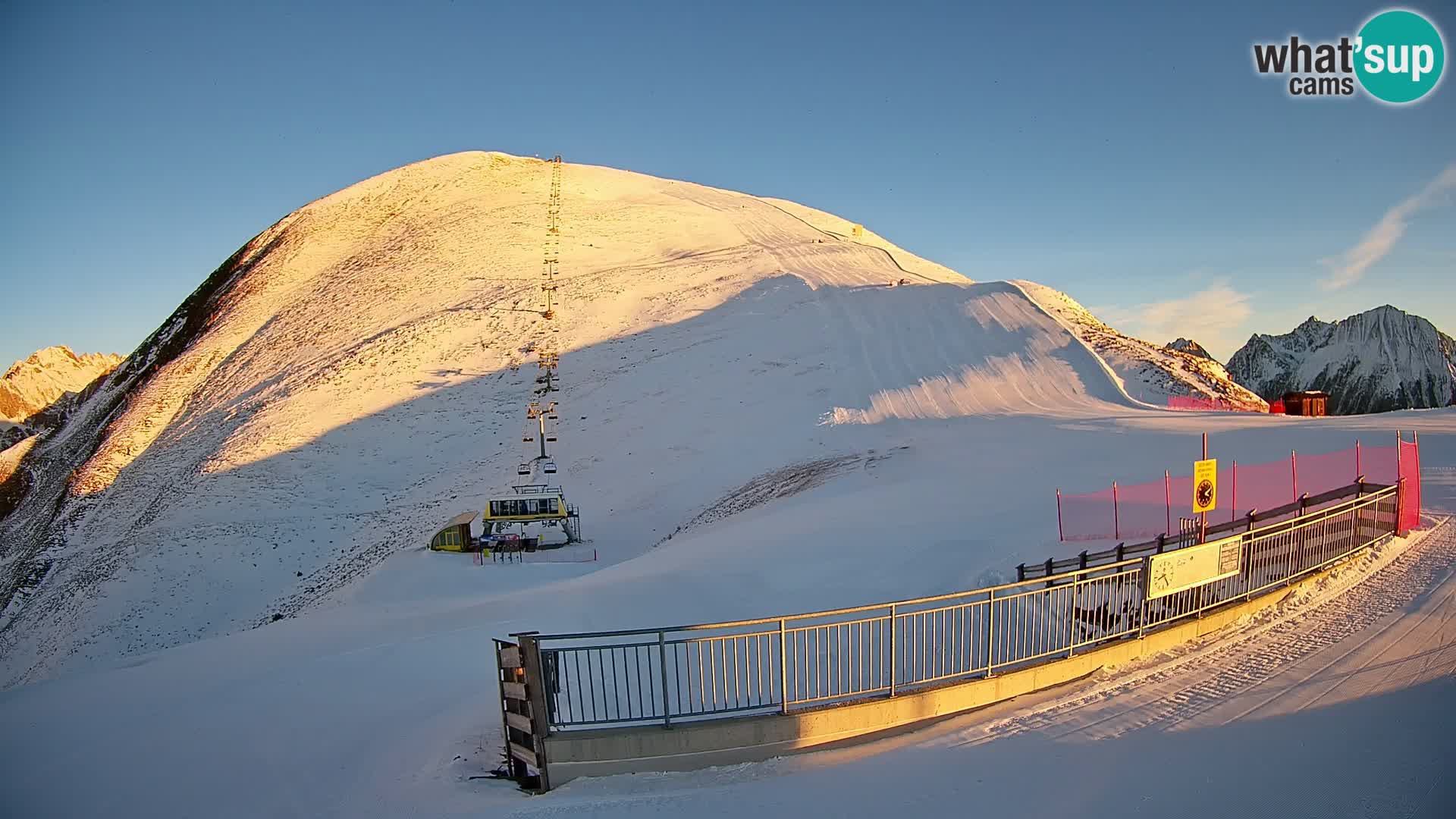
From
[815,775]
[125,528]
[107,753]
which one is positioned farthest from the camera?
[125,528]

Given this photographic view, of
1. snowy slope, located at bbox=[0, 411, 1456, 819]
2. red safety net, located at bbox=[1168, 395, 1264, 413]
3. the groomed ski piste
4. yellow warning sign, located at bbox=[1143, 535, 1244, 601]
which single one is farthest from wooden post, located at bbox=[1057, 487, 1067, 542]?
red safety net, located at bbox=[1168, 395, 1264, 413]

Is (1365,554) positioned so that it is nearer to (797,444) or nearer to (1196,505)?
(1196,505)

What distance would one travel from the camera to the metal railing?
8188mm

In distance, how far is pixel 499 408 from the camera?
139ft

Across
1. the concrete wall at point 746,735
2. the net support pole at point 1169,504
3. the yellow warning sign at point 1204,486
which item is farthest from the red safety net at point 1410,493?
the concrete wall at point 746,735

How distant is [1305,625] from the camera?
927cm

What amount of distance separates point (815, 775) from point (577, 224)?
64.3 m

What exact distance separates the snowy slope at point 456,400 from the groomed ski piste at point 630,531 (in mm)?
266

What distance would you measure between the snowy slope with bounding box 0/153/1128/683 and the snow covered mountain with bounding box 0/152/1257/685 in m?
Result: 0.18

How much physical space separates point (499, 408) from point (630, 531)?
56.4 ft

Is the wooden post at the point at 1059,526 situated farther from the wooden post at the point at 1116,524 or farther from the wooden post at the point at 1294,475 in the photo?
the wooden post at the point at 1294,475

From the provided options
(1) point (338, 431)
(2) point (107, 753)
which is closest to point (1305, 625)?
(2) point (107, 753)

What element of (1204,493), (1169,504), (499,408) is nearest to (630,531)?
(499,408)

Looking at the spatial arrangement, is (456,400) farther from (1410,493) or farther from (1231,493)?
(1410,493)
